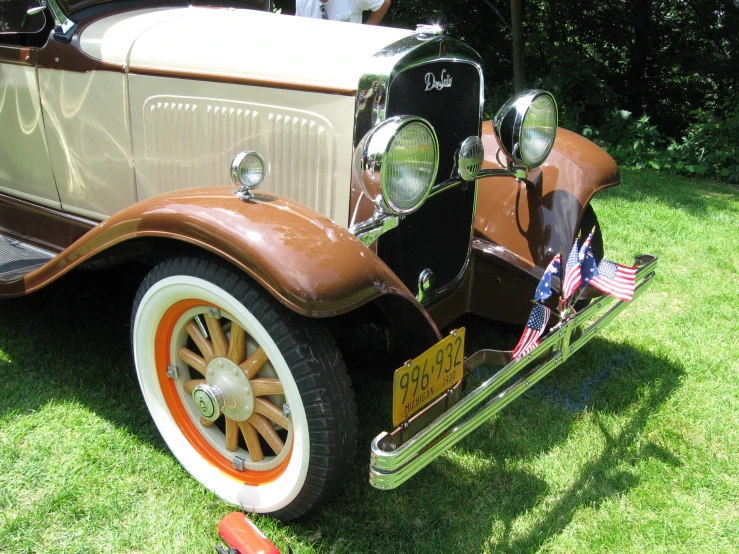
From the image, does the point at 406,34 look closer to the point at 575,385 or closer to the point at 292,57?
the point at 292,57

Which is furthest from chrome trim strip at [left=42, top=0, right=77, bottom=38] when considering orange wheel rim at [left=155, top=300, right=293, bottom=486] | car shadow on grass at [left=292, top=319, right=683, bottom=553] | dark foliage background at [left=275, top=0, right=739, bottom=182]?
dark foliage background at [left=275, top=0, right=739, bottom=182]

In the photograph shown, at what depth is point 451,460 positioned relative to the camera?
2352 millimetres

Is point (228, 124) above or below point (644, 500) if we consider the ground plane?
above

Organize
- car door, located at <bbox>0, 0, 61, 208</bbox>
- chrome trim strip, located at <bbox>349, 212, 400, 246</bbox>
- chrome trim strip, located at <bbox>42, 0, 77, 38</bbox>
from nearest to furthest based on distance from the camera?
chrome trim strip, located at <bbox>349, 212, 400, 246</bbox> → chrome trim strip, located at <bbox>42, 0, 77, 38</bbox> → car door, located at <bbox>0, 0, 61, 208</bbox>

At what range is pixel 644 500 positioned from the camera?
2.16 m

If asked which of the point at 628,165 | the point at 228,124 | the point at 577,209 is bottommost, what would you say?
the point at 628,165

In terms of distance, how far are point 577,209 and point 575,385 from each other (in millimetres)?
723

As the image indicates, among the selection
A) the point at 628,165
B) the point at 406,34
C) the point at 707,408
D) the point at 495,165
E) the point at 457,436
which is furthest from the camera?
the point at 628,165

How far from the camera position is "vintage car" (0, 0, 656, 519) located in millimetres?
1824

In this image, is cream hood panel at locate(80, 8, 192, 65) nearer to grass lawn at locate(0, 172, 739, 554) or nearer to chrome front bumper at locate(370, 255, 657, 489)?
grass lawn at locate(0, 172, 739, 554)

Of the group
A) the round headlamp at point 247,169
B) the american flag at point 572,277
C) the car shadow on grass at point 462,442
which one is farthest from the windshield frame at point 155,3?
the american flag at point 572,277

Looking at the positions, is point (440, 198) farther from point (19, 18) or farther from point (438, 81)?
point (19, 18)

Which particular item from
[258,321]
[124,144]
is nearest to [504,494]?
[258,321]

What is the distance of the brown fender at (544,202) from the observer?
107 inches
